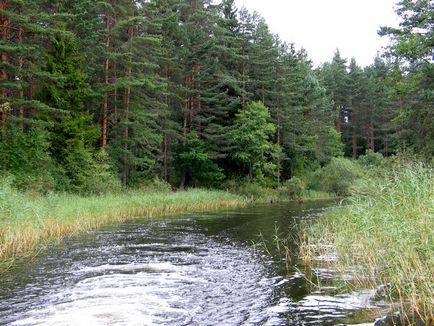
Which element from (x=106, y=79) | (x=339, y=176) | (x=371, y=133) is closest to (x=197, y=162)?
(x=106, y=79)

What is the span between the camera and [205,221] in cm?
2095

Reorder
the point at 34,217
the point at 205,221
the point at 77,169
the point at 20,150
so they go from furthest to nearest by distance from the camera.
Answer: the point at 77,169 → the point at 20,150 → the point at 205,221 → the point at 34,217

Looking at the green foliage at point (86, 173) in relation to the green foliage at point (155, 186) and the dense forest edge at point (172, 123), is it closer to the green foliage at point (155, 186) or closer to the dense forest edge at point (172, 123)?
the dense forest edge at point (172, 123)

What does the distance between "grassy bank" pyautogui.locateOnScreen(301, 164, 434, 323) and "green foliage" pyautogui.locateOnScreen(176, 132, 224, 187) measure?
89.5 feet

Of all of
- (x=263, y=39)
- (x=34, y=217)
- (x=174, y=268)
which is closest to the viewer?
(x=174, y=268)

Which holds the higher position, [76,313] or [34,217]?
[34,217]

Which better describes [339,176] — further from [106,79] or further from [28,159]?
[28,159]

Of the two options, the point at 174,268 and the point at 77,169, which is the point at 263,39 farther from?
the point at 174,268

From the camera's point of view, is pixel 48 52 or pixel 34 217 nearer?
pixel 34 217

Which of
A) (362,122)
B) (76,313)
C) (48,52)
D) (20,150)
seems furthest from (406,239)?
(362,122)

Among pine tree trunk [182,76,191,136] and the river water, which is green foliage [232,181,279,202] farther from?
the river water

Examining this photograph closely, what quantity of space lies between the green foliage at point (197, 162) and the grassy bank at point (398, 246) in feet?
89.5

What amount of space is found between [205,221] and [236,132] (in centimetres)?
1952

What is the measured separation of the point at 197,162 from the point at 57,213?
2341 cm
